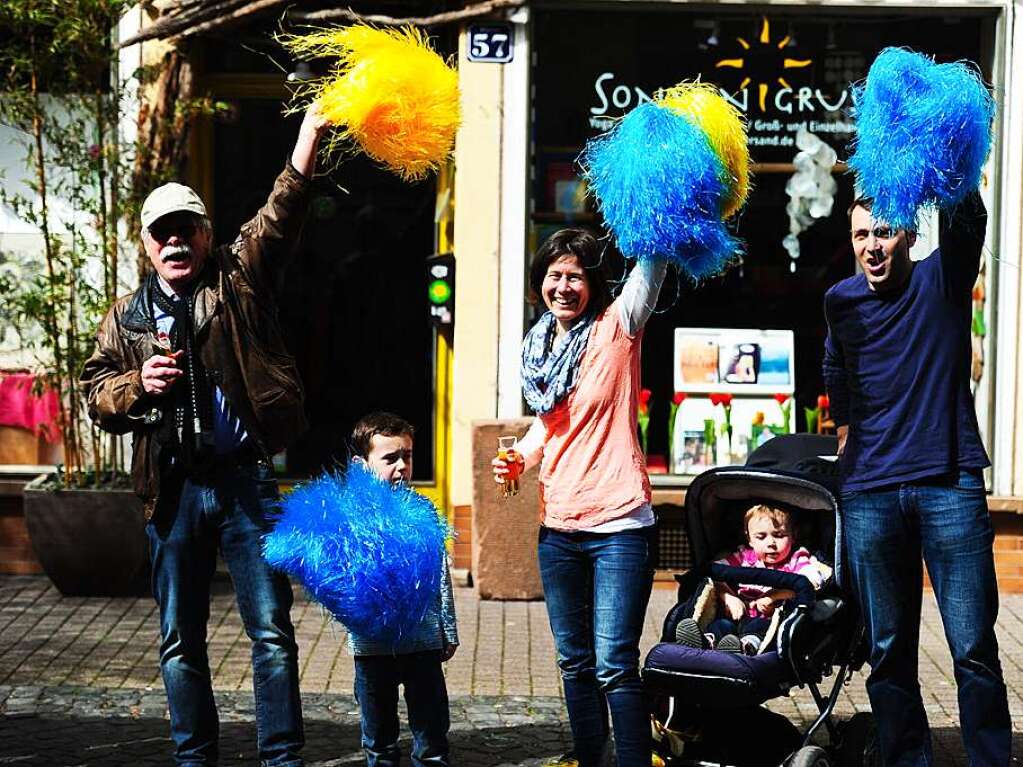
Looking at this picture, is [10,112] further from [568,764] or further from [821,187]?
[568,764]

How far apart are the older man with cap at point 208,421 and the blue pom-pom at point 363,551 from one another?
22 centimetres

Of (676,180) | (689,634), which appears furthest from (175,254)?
(689,634)

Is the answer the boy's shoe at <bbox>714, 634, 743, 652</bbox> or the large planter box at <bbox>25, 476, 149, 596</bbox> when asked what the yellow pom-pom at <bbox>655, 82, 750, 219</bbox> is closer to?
the boy's shoe at <bbox>714, 634, 743, 652</bbox>

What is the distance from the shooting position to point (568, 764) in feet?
18.7

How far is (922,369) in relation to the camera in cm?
518

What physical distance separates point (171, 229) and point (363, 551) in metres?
1.17

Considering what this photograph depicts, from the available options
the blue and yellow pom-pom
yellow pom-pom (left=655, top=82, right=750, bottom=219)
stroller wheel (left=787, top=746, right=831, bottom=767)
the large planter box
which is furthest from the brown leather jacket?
the large planter box

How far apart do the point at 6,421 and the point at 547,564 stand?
4849 mm

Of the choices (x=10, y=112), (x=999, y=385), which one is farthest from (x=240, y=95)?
(x=999, y=385)

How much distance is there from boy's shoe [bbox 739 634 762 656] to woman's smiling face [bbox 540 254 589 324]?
117 cm

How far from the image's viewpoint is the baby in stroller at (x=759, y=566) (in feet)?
18.5

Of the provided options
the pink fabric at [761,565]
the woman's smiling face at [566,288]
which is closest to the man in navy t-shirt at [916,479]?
the pink fabric at [761,565]

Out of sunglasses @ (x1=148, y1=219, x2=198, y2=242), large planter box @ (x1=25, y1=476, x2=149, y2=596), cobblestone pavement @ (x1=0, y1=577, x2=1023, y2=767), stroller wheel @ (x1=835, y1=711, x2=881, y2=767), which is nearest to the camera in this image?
sunglasses @ (x1=148, y1=219, x2=198, y2=242)

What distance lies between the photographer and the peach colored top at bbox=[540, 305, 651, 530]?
5.38m
